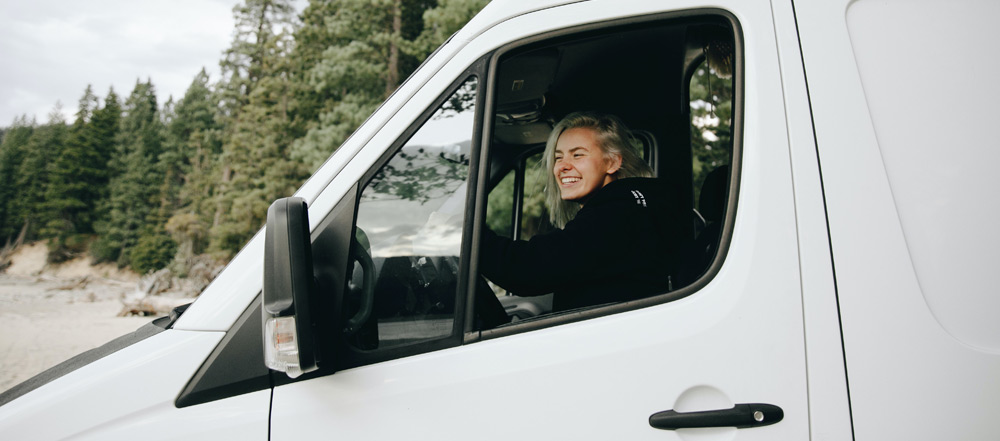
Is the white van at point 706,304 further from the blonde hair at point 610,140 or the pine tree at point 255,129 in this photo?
the pine tree at point 255,129

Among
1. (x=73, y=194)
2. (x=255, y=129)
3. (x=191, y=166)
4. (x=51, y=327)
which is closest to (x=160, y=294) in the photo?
(x=51, y=327)

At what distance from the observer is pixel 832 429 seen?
4.12 ft

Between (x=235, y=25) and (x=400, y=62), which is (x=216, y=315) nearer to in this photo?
(x=400, y=62)

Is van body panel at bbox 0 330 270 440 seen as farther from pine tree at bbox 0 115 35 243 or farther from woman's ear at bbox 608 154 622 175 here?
pine tree at bbox 0 115 35 243

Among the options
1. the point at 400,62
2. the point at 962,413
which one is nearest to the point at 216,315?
the point at 962,413

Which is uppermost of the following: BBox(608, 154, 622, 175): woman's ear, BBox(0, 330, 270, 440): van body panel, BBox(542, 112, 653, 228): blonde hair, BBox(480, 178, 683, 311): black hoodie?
BBox(542, 112, 653, 228): blonde hair

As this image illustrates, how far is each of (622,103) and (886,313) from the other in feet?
6.86

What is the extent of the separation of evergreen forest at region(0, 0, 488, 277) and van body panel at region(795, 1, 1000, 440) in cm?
1498

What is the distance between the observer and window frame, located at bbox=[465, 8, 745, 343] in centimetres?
138

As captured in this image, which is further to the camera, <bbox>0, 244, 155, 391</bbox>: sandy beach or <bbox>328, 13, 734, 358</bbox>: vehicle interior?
<bbox>0, 244, 155, 391</bbox>: sandy beach

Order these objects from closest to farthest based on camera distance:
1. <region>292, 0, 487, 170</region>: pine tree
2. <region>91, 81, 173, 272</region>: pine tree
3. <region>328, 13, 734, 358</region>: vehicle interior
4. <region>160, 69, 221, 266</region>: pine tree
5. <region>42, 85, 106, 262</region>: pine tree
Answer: <region>328, 13, 734, 358</region>: vehicle interior < <region>292, 0, 487, 170</region>: pine tree < <region>160, 69, 221, 266</region>: pine tree < <region>91, 81, 173, 272</region>: pine tree < <region>42, 85, 106, 262</region>: pine tree

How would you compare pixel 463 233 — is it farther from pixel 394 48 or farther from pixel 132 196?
pixel 132 196

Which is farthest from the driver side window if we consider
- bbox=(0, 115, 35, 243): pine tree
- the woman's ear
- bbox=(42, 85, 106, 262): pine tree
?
bbox=(0, 115, 35, 243): pine tree

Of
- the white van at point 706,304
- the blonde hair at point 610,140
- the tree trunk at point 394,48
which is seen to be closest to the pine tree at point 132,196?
the tree trunk at point 394,48
